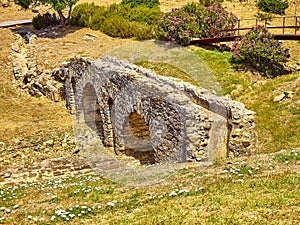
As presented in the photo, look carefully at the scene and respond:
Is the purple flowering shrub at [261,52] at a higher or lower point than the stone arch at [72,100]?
higher

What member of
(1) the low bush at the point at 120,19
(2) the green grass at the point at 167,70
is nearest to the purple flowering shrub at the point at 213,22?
(1) the low bush at the point at 120,19

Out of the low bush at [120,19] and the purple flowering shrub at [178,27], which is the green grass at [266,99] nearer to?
the purple flowering shrub at [178,27]

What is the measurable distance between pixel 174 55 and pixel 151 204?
15783 mm

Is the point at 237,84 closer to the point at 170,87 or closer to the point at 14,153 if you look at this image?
the point at 170,87

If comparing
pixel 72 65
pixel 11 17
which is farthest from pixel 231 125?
pixel 11 17

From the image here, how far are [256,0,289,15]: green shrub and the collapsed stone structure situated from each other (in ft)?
65.0

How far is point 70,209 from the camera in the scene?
768cm

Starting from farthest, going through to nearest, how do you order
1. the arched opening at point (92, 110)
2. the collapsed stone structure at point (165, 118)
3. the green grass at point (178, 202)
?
1. the arched opening at point (92, 110)
2. the collapsed stone structure at point (165, 118)
3. the green grass at point (178, 202)

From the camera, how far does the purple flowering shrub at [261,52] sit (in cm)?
2037

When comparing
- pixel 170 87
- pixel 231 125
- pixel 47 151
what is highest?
pixel 170 87

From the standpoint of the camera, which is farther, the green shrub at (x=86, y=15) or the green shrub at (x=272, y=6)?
the green shrub at (x=272, y=6)

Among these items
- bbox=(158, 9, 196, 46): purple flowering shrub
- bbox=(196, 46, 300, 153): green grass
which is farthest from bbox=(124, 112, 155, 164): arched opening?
bbox=(158, 9, 196, 46): purple flowering shrub

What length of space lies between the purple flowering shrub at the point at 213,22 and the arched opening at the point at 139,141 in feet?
34.9

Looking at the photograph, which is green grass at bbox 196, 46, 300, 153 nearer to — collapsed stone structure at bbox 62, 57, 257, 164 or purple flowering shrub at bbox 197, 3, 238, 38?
purple flowering shrub at bbox 197, 3, 238, 38
